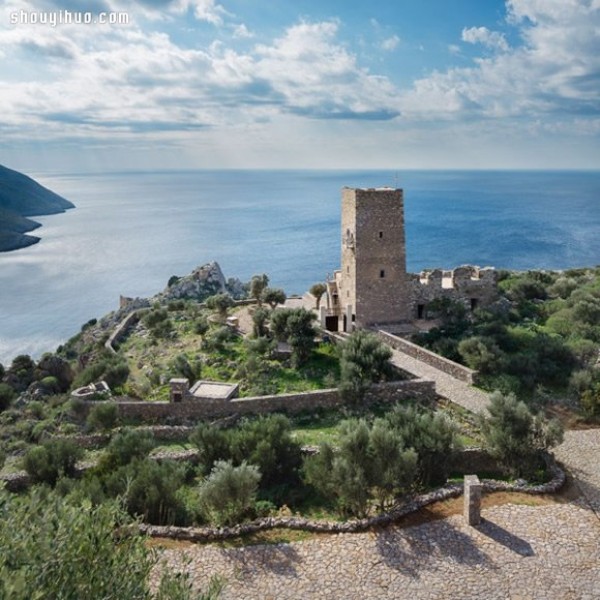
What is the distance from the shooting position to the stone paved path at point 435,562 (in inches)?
396

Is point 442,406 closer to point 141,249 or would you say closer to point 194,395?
point 194,395

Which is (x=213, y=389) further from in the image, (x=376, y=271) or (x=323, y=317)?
(x=376, y=271)

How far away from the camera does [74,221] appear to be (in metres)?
136

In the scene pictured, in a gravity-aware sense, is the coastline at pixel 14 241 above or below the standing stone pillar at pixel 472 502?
below

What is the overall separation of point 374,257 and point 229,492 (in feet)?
48.2

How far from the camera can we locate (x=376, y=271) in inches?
987

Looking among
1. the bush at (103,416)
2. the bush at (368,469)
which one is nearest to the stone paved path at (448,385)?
the bush at (368,469)

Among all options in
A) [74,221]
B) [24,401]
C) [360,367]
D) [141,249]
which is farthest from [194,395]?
[74,221]

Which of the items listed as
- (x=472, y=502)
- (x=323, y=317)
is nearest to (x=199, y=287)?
(x=323, y=317)

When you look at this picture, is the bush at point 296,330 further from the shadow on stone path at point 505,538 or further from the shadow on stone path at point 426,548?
the shadow on stone path at point 505,538

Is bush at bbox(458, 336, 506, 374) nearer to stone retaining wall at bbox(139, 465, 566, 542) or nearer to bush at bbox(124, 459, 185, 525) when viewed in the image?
stone retaining wall at bbox(139, 465, 566, 542)

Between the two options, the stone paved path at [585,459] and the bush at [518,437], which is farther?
the bush at [518,437]

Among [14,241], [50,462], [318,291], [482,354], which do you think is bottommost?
[14,241]

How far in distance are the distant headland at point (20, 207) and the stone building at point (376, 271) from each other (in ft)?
289
